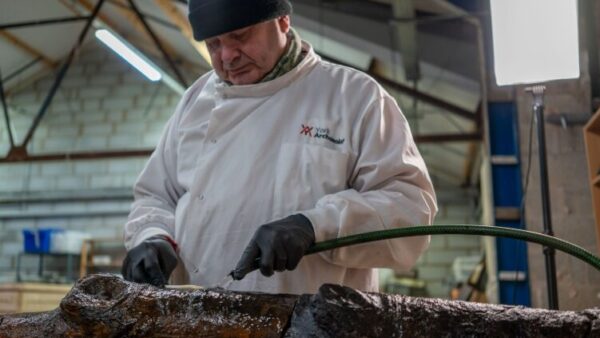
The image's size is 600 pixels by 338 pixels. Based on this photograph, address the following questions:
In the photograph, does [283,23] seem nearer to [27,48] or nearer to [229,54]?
[229,54]

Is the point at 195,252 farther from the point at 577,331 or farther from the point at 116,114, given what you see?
the point at 116,114

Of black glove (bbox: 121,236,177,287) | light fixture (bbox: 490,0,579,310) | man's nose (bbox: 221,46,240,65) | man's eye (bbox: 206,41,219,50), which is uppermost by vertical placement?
light fixture (bbox: 490,0,579,310)

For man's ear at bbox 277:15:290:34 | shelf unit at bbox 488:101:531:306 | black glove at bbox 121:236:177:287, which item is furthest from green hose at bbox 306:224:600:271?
shelf unit at bbox 488:101:531:306

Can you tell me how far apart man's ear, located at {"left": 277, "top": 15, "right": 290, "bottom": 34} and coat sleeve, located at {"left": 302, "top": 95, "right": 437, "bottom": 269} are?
0.30m

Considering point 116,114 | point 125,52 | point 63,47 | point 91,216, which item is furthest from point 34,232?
point 125,52

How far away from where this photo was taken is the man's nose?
170 centimetres

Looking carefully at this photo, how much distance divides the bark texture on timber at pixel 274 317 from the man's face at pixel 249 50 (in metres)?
0.69

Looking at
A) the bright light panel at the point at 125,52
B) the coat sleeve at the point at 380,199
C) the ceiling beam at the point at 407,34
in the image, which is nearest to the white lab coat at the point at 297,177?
the coat sleeve at the point at 380,199

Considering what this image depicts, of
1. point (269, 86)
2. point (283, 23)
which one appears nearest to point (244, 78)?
point (269, 86)

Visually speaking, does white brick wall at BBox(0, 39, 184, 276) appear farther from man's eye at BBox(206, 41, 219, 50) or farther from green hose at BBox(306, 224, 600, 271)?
green hose at BBox(306, 224, 600, 271)

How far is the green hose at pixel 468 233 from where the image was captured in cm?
122

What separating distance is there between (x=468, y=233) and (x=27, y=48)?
1005 centimetres

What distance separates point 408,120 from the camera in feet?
27.2

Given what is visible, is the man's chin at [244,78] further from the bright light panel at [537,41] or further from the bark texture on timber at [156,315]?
the bright light panel at [537,41]
